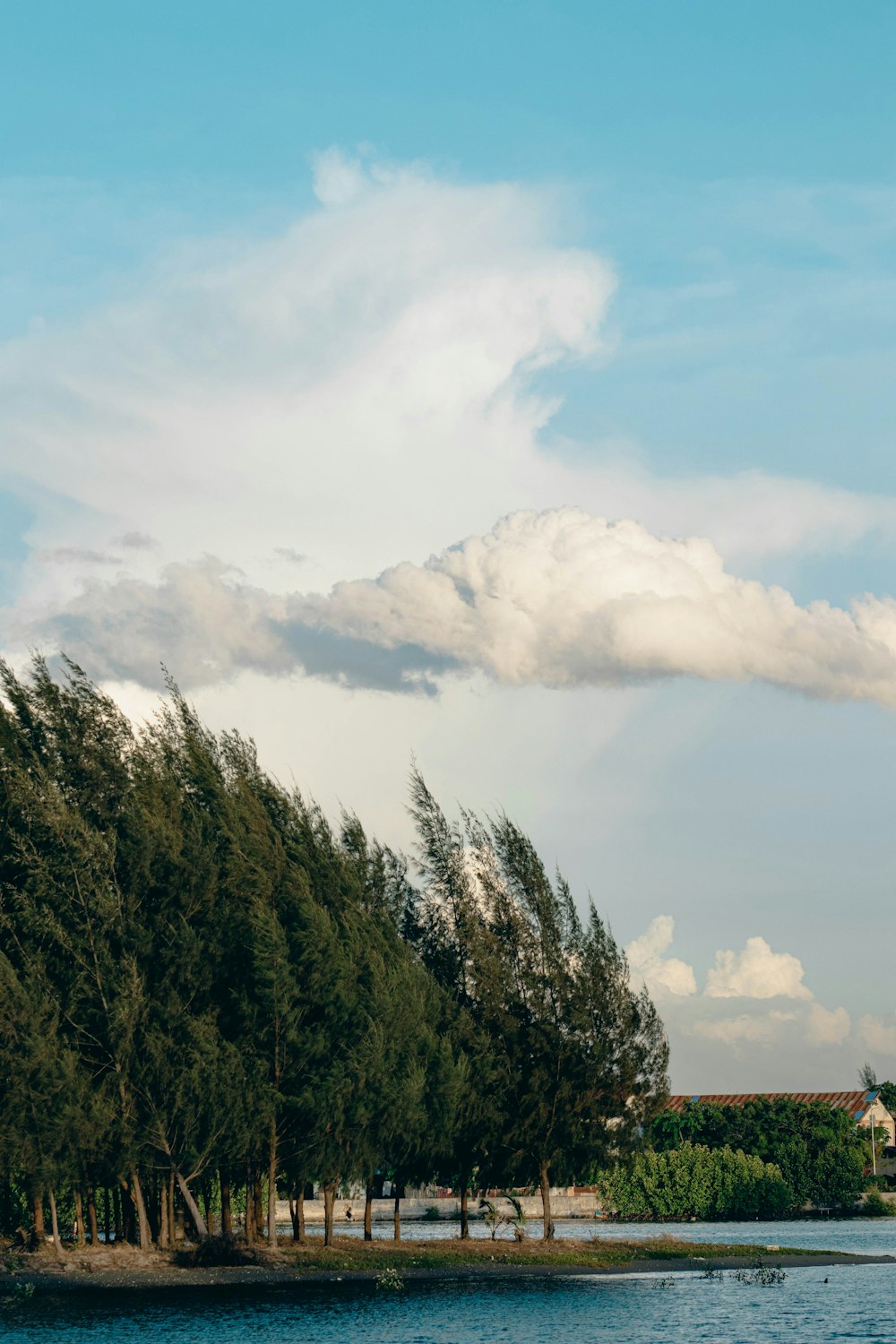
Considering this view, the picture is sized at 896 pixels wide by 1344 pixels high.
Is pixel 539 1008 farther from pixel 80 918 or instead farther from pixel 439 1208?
pixel 439 1208

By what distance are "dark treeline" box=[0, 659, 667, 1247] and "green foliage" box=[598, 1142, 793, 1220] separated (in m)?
48.5

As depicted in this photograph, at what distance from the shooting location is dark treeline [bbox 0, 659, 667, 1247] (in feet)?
159

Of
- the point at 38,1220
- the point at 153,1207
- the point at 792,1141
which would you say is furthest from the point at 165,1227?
the point at 792,1141

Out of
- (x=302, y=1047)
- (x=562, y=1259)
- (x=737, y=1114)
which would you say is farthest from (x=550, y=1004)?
(x=737, y=1114)

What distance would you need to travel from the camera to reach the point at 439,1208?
399ft

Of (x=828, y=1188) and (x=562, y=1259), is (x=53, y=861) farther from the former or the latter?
(x=828, y=1188)

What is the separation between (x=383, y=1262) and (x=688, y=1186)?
6168 cm

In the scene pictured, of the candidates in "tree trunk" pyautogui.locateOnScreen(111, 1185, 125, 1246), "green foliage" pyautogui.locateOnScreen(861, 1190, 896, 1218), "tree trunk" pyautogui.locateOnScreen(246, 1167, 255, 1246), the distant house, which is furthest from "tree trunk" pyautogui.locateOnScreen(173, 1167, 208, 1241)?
the distant house

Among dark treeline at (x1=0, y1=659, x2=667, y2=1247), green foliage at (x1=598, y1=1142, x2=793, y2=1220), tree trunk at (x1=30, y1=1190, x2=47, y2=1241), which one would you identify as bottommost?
green foliage at (x1=598, y1=1142, x2=793, y2=1220)

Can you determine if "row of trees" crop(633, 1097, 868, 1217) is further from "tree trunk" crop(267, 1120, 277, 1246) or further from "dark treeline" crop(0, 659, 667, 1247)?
"tree trunk" crop(267, 1120, 277, 1246)

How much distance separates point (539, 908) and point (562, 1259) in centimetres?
1465

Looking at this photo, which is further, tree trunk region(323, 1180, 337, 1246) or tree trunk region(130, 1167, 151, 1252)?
tree trunk region(323, 1180, 337, 1246)

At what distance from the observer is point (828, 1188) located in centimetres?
12181

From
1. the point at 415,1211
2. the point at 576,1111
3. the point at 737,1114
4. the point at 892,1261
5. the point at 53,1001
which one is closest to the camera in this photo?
the point at 53,1001
